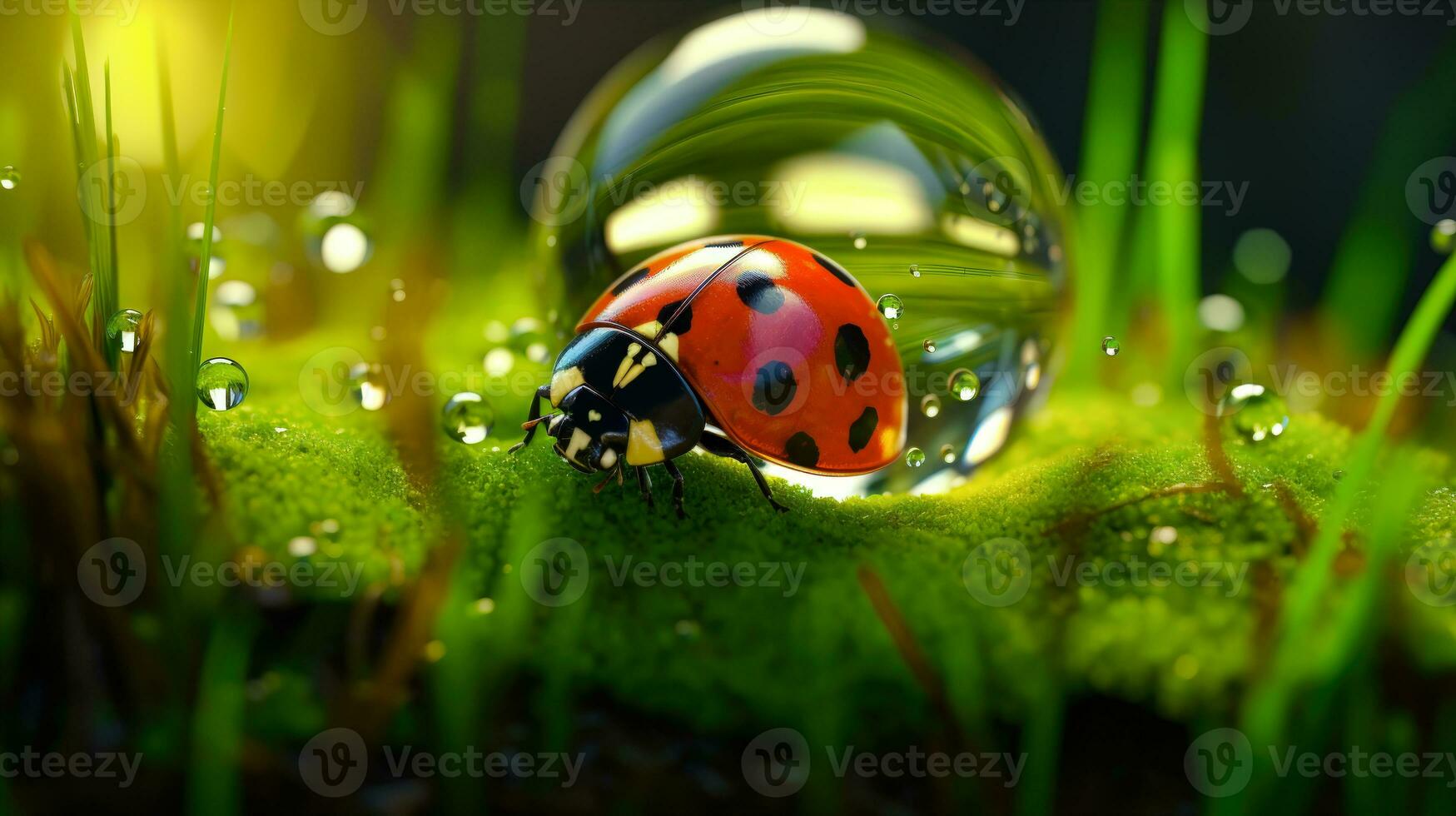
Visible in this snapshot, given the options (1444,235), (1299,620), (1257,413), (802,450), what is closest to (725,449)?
(802,450)

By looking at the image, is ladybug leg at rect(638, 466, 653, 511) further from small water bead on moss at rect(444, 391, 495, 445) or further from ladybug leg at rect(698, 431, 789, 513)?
small water bead on moss at rect(444, 391, 495, 445)

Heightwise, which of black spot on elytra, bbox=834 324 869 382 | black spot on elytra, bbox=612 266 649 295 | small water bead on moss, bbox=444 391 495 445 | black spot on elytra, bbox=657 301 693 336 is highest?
black spot on elytra, bbox=612 266 649 295

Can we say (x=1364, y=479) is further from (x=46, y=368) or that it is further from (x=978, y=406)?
(x=46, y=368)

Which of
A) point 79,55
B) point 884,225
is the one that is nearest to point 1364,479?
point 884,225

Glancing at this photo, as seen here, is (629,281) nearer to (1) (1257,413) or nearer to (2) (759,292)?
(2) (759,292)

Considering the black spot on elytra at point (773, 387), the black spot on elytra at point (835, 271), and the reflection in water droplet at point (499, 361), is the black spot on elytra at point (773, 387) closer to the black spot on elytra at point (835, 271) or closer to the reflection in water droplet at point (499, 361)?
the black spot on elytra at point (835, 271)

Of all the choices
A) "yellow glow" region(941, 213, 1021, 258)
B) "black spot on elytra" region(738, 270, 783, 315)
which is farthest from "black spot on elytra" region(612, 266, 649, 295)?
"yellow glow" region(941, 213, 1021, 258)

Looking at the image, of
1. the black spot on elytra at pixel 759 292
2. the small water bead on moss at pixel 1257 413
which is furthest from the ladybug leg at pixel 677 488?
the small water bead on moss at pixel 1257 413

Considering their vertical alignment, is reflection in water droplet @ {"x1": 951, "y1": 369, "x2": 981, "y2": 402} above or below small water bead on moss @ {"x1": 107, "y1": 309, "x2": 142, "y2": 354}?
above
